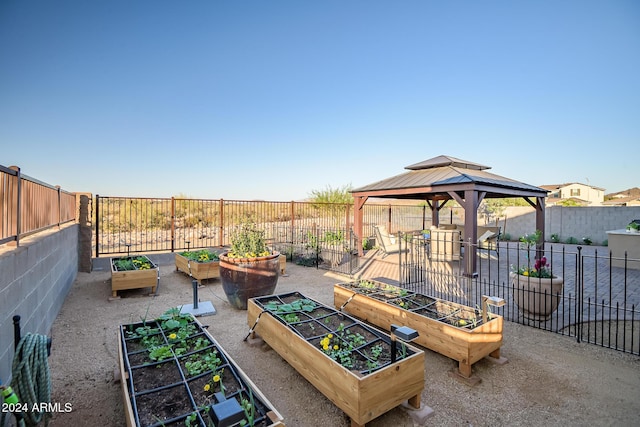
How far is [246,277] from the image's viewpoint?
4.11 m

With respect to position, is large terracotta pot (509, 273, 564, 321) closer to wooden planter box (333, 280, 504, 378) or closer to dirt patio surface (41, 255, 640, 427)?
dirt patio surface (41, 255, 640, 427)

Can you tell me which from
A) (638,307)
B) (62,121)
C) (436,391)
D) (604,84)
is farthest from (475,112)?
(62,121)

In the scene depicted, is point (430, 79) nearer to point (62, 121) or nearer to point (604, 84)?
point (604, 84)

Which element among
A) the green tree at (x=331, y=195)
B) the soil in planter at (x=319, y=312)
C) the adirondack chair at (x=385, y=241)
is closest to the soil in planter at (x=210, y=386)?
the soil in planter at (x=319, y=312)

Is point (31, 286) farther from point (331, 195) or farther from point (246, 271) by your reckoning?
point (331, 195)

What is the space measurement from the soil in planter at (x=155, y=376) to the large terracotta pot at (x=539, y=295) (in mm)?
4183

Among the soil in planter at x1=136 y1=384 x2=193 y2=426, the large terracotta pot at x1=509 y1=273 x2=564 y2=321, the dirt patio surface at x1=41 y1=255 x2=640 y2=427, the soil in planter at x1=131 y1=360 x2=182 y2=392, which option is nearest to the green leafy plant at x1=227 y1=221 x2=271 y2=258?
the dirt patio surface at x1=41 y1=255 x2=640 y2=427

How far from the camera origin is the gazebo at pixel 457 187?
6.29 metres

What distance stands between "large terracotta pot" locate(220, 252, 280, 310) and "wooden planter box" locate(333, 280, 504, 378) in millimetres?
1083

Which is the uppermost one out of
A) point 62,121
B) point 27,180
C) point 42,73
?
point 42,73

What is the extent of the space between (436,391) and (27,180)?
4.55 meters

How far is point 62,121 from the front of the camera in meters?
8.03

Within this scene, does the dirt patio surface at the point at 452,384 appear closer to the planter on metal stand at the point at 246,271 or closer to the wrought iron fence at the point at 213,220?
the planter on metal stand at the point at 246,271

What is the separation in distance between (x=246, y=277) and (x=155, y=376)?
6.97 ft
